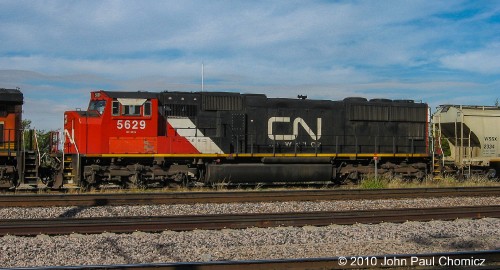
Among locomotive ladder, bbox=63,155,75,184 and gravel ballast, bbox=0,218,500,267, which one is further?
locomotive ladder, bbox=63,155,75,184

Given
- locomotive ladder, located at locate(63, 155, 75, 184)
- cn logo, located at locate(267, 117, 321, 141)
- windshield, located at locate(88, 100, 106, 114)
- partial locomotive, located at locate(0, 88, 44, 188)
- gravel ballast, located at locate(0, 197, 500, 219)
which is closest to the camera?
gravel ballast, located at locate(0, 197, 500, 219)

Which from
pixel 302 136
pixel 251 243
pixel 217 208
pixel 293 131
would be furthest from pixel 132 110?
pixel 251 243

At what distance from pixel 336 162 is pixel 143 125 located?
6.63 metres

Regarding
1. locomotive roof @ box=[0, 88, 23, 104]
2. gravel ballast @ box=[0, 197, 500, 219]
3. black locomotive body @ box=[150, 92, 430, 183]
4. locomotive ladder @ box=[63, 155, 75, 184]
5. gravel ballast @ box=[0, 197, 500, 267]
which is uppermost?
locomotive roof @ box=[0, 88, 23, 104]

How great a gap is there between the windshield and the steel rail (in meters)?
10.8

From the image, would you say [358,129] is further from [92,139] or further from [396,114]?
[92,139]

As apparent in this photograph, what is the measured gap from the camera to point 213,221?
8.98m

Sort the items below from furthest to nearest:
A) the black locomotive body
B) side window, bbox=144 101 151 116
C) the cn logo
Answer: the cn logo
the black locomotive body
side window, bbox=144 101 151 116

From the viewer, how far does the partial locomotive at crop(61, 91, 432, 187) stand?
609 inches

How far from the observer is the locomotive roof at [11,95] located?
15.4 m

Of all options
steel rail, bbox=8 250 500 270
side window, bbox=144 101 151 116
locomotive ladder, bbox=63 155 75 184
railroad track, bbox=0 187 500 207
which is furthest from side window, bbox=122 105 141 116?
steel rail, bbox=8 250 500 270

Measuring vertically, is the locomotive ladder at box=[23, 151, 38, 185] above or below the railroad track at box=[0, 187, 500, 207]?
above

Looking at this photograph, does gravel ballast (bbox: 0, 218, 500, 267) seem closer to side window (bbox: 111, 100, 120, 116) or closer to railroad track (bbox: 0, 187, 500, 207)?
railroad track (bbox: 0, 187, 500, 207)

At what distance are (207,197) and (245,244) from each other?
15.6ft
